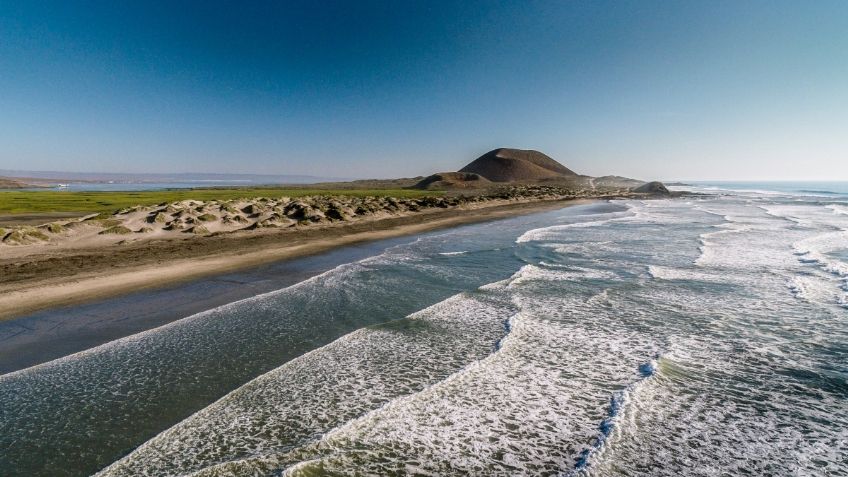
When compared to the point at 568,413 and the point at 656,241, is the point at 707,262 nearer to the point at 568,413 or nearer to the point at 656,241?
the point at 656,241

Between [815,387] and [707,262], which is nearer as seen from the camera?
[815,387]

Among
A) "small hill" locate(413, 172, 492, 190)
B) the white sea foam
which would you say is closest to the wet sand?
the white sea foam

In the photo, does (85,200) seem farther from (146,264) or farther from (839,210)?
(839,210)

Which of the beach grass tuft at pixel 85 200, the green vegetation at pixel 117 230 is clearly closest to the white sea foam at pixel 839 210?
the green vegetation at pixel 117 230

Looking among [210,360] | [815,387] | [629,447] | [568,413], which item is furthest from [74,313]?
[815,387]

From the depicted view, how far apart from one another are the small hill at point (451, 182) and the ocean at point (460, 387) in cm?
9885

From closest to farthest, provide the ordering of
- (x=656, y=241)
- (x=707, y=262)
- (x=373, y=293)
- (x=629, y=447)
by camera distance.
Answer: (x=629, y=447) < (x=373, y=293) < (x=707, y=262) < (x=656, y=241)

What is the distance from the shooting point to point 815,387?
6.97 metres

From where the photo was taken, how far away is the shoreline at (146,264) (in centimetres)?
1201

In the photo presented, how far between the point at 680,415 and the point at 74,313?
14.1 meters

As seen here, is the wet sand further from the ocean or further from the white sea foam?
the white sea foam

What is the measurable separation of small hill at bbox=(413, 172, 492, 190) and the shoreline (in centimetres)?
8610

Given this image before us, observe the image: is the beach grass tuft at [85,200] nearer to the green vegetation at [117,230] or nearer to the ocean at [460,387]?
the green vegetation at [117,230]

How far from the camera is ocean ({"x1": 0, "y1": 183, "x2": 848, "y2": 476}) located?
17.1ft
